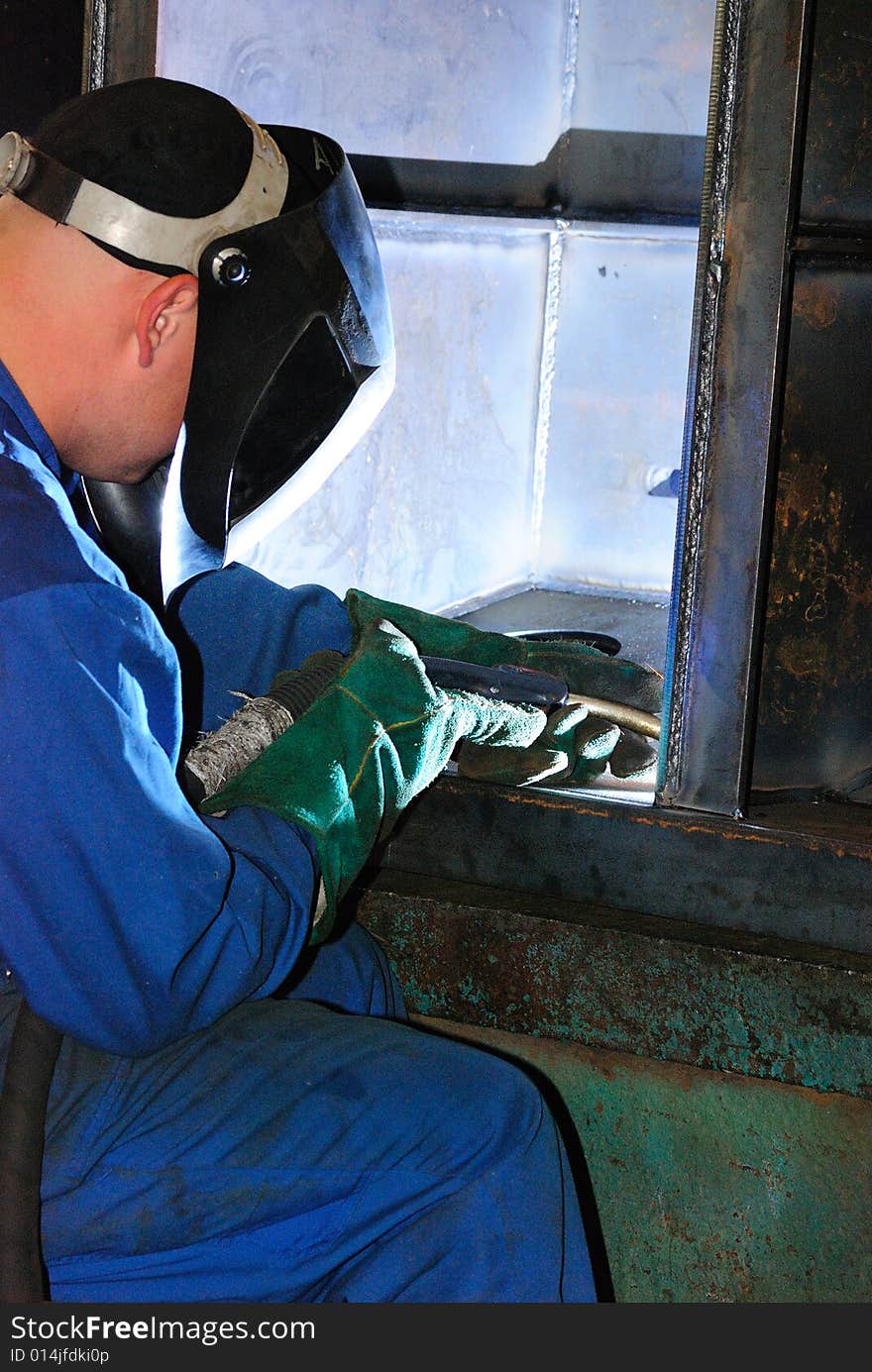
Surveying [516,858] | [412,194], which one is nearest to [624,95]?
[412,194]

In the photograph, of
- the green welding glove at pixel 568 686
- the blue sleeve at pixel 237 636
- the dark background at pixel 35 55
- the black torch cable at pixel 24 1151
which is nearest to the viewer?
the black torch cable at pixel 24 1151

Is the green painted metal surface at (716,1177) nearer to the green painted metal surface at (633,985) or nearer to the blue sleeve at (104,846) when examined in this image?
the green painted metal surface at (633,985)

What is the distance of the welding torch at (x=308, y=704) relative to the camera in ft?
5.25

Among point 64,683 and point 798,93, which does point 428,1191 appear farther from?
point 798,93

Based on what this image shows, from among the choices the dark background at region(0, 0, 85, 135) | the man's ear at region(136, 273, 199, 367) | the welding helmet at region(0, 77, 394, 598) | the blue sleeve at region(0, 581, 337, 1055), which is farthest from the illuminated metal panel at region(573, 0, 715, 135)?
the blue sleeve at region(0, 581, 337, 1055)

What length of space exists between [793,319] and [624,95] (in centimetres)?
282

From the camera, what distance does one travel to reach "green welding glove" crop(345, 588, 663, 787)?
6.86 feet

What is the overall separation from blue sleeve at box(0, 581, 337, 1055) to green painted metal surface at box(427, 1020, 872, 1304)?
2.60 ft

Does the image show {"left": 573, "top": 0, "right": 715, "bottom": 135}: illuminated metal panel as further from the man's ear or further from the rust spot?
the man's ear

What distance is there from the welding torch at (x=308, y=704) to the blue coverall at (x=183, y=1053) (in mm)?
123

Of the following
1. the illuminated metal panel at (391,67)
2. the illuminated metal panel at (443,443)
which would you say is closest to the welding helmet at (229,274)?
the illuminated metal panel at (391,67)

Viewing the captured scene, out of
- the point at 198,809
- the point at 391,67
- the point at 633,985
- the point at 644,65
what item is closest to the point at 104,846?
the point at 198,809

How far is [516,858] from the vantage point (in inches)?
78.7

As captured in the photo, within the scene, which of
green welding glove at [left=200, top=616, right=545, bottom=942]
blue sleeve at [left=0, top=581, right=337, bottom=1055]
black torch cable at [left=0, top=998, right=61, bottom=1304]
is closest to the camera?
blue sleeve at [left=0, top=581, right=337, bottom=1055]
